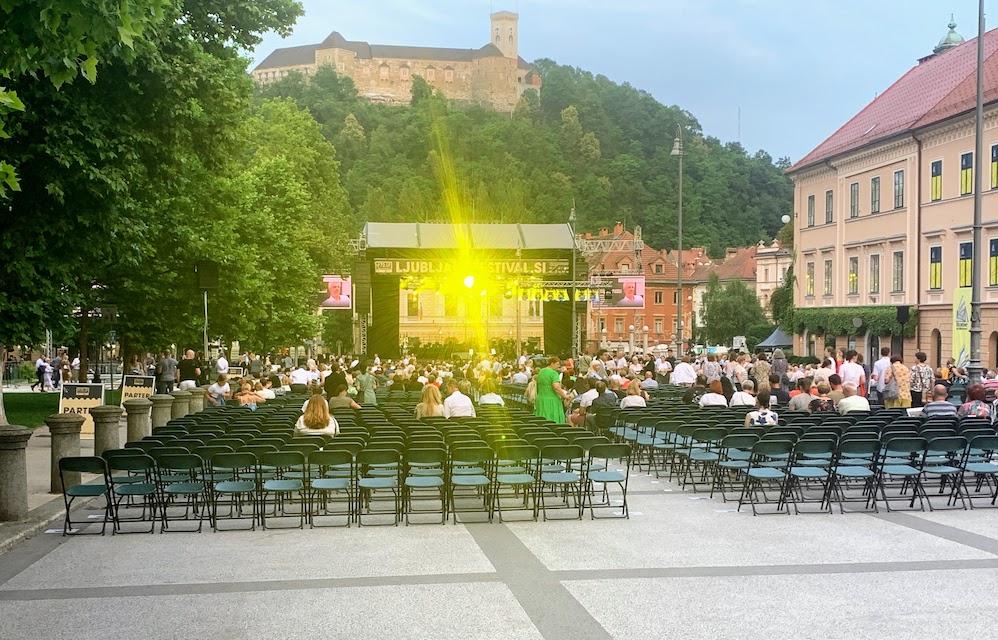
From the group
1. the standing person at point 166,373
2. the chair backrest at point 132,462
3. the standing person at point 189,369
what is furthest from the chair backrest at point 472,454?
the standing person at point 166,373

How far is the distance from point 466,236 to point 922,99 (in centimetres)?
1898

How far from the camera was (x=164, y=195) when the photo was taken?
19.2 meters

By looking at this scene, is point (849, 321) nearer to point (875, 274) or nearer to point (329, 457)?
point (875, 274)

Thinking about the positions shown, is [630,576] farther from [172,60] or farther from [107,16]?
[172,60]

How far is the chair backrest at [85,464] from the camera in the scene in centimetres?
1033

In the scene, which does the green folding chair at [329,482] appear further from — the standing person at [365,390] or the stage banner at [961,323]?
the stage banner at [961,323]

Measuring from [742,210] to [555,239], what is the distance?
6729 centimetres

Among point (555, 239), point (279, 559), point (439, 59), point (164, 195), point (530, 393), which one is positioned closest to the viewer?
point (279, 559)

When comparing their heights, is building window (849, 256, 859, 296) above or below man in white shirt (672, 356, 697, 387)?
above

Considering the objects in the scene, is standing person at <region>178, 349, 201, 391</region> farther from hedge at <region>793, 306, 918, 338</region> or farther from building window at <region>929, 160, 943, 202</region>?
building window at <region>929, 160, 943, 202</region>

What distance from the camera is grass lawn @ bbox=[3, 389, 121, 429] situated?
25031mm

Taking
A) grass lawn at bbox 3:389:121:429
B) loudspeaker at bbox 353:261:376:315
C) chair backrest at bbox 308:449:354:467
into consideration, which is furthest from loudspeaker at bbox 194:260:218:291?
loudspeaker at bbox 353:261:376:315

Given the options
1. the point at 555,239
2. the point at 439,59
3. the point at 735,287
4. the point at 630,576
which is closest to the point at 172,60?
the point at 630,576

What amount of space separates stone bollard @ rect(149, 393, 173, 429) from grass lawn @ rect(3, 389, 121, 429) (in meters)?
4.36
